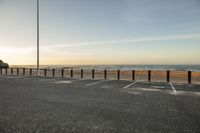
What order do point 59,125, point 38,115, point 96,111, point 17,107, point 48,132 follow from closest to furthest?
point 48,132
point 59,125
point 38,115
point 96,111
point 17,107

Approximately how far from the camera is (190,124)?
5199 millimetres

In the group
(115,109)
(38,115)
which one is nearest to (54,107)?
(38,115)

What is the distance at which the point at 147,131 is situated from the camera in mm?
4656

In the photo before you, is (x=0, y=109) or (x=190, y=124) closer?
(x=190, y=124)

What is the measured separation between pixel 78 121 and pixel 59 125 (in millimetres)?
585

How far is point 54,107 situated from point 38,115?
1.18 meters

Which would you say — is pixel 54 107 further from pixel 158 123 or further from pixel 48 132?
pixel 158 123

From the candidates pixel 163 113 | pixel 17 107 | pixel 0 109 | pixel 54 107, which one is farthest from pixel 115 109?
pixel 0 109

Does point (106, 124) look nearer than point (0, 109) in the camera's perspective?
Yes

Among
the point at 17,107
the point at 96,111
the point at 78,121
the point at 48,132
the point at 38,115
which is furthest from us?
the point at 17,107

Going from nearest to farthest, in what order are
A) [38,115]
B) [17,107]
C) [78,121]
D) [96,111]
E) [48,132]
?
[48,132] → [78,121] → [38,115] → [96,111] → [17,107]

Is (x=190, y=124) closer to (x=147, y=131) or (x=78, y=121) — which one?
(x=147, y=131)

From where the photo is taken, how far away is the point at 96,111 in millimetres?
6629

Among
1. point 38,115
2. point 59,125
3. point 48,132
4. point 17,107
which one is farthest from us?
point 17,107
